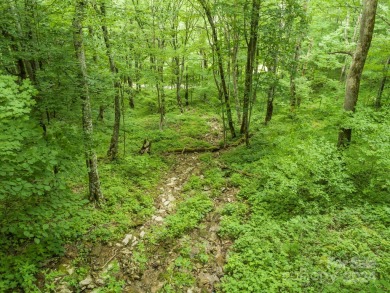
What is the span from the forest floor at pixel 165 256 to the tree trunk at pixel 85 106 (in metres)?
1.60

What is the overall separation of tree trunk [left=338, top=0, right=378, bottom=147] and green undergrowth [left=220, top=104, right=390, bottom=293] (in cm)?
46

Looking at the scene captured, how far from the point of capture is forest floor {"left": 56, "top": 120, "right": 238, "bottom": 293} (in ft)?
16.1

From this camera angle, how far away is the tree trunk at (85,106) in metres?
5.79

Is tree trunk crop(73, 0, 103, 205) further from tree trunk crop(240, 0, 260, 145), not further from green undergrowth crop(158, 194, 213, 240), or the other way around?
tree trunk crop(240, 0, 260, 145)

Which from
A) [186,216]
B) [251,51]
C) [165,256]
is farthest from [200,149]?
[165,256]

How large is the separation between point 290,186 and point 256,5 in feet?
22.3

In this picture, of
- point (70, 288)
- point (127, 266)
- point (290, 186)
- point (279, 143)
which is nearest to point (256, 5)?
point (279, 143)

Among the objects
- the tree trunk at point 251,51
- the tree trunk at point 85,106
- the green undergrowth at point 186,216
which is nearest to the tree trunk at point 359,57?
the tree trunk at point 251,51

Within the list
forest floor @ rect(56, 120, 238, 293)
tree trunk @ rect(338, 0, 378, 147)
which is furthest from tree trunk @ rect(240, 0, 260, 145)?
forest floor @ rect(56, 120, 238, 293)

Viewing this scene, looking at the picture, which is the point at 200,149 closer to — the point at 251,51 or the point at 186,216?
the point at 251,51

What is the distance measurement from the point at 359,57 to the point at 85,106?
800 cm

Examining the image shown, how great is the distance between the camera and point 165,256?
18.4ft

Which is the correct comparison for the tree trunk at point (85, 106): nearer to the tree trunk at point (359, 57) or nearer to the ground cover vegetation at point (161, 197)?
the ground cover vegetation at point (161, 197)

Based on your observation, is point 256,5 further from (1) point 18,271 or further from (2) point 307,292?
(1) point 18,271
